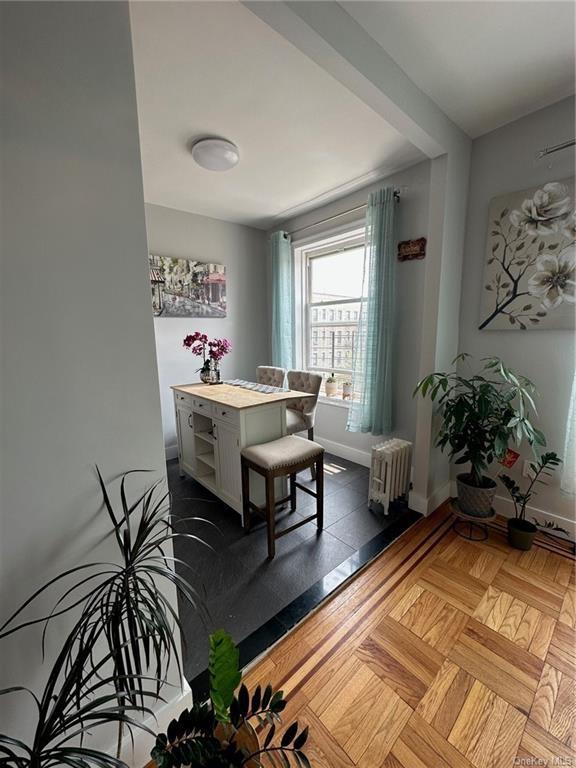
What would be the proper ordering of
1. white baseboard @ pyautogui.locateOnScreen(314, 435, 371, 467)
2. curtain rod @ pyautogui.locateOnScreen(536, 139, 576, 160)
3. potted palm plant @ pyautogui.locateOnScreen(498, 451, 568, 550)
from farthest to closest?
white baseboard @ pyautogui.locateOnScreen(314, 435, 371, 467) → potted palm plant @ pyautogui.locateOnScreen(498, 451, 568, 550) → curtain rod @ pyautogui.locateOnScreen(536, 139, 576, 160)

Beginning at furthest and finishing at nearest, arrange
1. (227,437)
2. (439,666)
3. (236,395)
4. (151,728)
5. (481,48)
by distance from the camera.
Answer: (236,395) → (227,437) → (481,48) → (439,666) → (151,728)

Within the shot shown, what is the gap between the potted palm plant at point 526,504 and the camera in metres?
1.78

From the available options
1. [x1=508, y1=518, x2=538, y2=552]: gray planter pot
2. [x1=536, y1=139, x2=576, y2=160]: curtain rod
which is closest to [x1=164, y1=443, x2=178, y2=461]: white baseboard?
[x1=508, y1=518, x2=538, y2=552]: gray planter pot

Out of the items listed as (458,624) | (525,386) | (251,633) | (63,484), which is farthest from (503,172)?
(251,633)

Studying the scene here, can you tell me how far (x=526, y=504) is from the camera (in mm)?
2018

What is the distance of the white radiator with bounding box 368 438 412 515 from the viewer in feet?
7.04

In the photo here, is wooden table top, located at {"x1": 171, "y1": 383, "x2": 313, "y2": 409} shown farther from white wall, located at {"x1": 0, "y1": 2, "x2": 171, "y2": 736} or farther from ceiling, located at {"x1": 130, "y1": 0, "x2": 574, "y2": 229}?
ceiling, located at {"x1": 130, "y1": 0, "x2": 574, "y2": 229}

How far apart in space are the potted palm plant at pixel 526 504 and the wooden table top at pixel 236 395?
149cm

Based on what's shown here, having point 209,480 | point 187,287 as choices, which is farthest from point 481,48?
point 209,480

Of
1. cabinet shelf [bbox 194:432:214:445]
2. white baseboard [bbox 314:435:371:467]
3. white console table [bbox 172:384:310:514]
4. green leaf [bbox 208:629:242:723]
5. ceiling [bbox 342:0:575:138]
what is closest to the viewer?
green leaf [bbox 208:629:242:723]

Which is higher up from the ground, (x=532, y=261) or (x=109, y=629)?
(x=532, y=261)

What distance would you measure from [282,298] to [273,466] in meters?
2.24

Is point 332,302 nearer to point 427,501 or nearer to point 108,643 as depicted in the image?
point 427,501

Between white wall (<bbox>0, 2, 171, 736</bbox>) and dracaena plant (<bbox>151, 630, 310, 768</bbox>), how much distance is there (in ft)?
1.30
